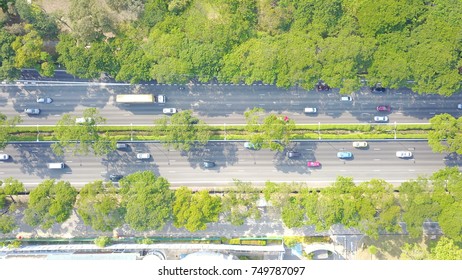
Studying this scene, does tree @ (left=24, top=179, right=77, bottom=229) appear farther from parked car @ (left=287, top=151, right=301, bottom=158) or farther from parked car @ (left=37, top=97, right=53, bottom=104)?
parked car @ (left=287, top=151, right=301, bottom=158)

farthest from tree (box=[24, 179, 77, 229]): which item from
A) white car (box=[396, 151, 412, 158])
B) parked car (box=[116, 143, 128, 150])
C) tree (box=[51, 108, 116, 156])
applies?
white car (box=[396, 151, 412, 158])

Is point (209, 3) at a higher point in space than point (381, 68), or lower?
higher

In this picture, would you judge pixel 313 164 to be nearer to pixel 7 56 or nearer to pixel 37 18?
pixel 37 18

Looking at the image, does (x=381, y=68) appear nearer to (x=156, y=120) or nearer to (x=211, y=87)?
(x=211, y=87)

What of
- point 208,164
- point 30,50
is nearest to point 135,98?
point 208,164

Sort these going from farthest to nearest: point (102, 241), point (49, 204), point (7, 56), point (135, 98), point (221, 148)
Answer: point (221, 148) → point (135, 98) → point (102, 241) → point (49, 204) → point (7, 56)

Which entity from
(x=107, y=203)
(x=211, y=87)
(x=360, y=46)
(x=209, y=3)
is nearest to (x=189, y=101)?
(x=211, y=87)

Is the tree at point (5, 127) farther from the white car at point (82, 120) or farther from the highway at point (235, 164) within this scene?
the white car at point (82, 120)

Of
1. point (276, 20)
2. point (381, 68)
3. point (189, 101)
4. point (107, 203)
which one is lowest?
point (107, 203)
